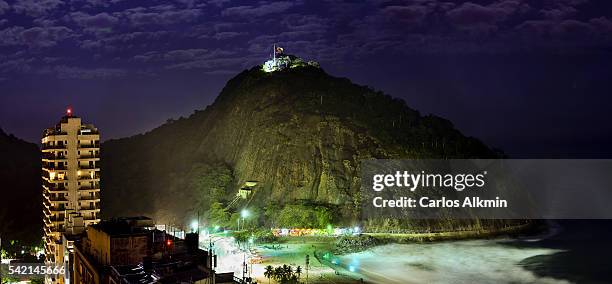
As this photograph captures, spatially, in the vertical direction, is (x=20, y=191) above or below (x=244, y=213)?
above

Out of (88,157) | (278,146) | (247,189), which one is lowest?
(247,189)

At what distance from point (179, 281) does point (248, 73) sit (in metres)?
99.6

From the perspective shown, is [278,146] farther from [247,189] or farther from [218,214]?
[218,214]

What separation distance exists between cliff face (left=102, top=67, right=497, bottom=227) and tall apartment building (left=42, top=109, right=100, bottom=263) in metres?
38.3

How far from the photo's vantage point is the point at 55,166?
158ft

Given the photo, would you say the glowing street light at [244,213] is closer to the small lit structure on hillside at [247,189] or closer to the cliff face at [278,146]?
the cliff face at [278,146]

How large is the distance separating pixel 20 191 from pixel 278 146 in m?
38.5

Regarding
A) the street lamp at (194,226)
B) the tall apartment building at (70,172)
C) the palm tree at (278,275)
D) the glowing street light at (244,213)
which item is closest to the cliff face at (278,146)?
the glowing street light at (244,213)

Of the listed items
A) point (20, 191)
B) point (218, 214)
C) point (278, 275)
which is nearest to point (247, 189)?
point (218, 214)

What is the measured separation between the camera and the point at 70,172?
48.8m

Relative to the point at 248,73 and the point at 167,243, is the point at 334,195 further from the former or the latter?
the point at 167,243

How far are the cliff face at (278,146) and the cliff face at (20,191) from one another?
12505 mm

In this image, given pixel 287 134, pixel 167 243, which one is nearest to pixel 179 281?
pixel 167 243

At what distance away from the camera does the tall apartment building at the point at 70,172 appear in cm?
4803
